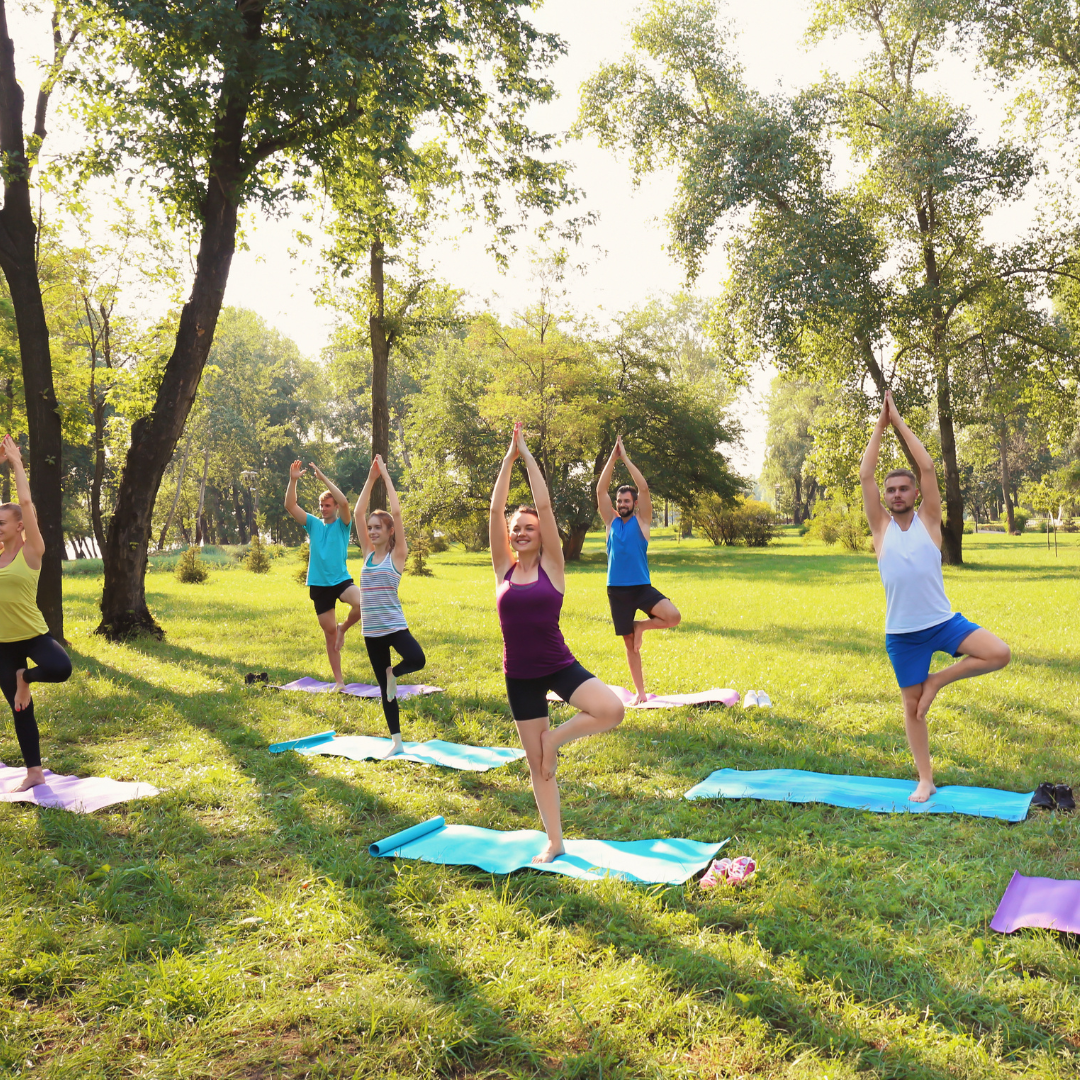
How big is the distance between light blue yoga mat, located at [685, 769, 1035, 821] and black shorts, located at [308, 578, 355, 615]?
510cm

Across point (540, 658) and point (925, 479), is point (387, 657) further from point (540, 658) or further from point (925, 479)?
point (925, 479)

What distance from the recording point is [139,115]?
11250mm

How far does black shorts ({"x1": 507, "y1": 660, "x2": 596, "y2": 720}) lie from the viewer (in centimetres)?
459

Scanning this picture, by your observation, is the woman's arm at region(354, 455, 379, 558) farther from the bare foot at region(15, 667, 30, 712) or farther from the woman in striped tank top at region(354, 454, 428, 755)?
the bare foot at region(15, 667, 30, 712)

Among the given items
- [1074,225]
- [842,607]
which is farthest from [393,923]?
[1074,225]

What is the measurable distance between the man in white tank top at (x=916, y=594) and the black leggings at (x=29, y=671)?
241 inches

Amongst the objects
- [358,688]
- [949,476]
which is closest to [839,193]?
[949,476]

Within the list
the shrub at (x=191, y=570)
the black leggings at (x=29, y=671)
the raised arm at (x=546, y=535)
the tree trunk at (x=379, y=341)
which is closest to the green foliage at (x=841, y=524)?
the tree trunk at (x=379, y=341)

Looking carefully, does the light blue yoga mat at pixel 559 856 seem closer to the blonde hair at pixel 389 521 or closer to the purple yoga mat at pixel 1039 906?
the purple yoga mat at pixel 1039 906

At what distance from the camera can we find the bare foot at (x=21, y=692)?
616cm

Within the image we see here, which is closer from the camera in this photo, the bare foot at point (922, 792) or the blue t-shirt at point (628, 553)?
the bare foot at point (922, 792)

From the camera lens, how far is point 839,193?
70.6 feet

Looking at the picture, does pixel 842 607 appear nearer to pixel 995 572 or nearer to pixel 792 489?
pixel 995 572

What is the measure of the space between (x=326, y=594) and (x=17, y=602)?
3.74 metres
